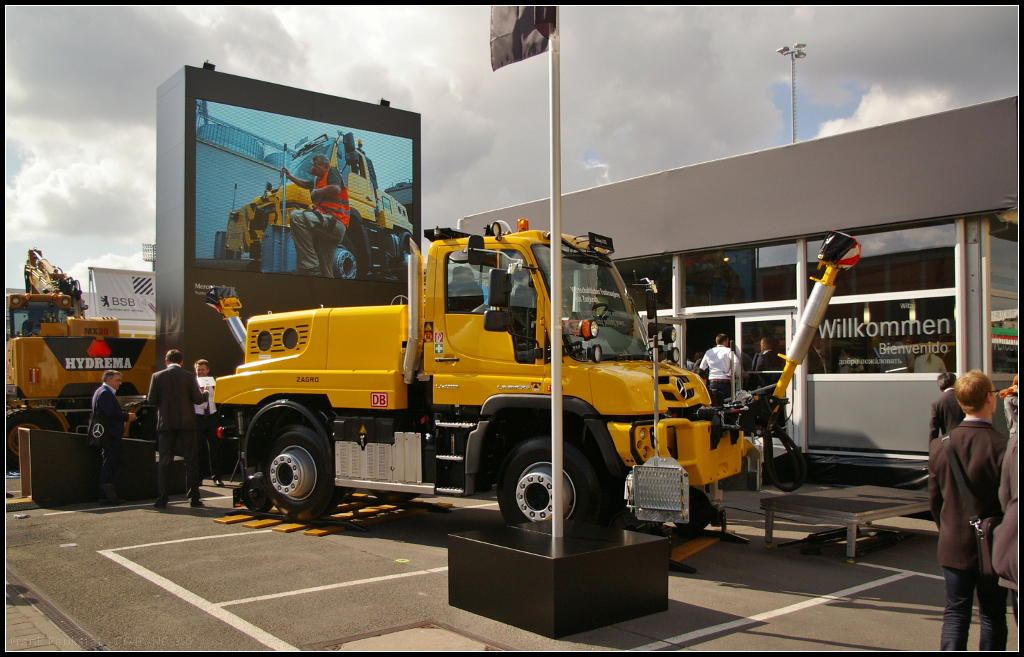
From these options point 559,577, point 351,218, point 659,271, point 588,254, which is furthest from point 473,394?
point 351,218

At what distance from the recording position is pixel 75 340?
14.5 metres

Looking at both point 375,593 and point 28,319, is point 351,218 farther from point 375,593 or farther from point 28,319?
point 375,593

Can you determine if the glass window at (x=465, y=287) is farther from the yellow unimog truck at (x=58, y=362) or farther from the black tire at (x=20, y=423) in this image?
the black tire at (x=20, y=423)

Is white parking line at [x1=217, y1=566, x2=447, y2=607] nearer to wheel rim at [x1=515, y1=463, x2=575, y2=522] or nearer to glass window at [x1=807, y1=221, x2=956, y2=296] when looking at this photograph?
wheel rim at [x1=515, y1=463, x2=575, y2=522]

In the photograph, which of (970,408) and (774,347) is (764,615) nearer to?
(970,408)

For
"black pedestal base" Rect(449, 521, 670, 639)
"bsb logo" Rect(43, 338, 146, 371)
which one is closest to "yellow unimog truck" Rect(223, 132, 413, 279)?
"bsb logo" Rect(43, 338, 146, 371)

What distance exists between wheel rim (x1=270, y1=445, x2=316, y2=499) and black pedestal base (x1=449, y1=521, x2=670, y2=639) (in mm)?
3690

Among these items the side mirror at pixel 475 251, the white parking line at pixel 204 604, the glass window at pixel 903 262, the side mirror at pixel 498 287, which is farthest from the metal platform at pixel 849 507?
the white parking line at pixel 204 604

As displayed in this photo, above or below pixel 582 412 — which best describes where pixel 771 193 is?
above

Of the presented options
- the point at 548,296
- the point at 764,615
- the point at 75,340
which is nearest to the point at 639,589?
the point at 764,615

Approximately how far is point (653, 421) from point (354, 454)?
3.47m

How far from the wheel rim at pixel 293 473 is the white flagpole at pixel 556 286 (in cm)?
405

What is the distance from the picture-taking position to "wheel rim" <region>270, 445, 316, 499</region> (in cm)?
859

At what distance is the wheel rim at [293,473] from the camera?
8594 millimetres
